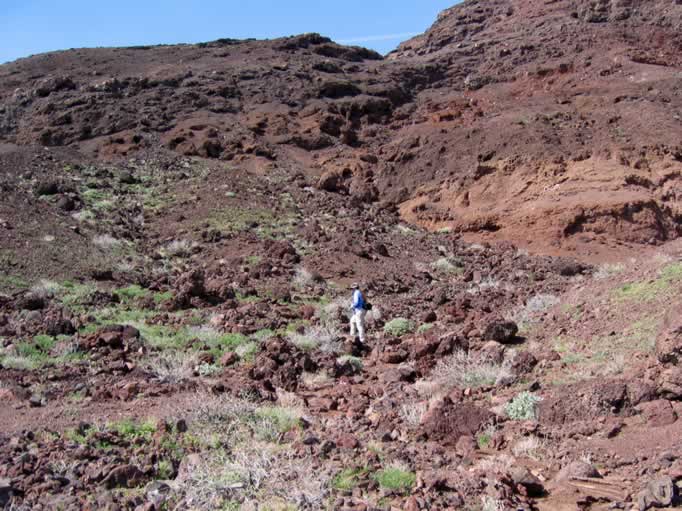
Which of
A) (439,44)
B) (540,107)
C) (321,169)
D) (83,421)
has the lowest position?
(83,421)

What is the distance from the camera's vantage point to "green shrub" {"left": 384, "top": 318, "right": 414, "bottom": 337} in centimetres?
1075

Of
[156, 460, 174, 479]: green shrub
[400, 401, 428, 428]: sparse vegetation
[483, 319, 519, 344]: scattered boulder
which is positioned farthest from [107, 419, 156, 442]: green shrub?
[483, 319, 519, 344]: scattered boulder

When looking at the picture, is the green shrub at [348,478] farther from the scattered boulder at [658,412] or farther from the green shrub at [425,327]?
the green shrub at [425,327]

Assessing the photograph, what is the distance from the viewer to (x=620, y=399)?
218 inches

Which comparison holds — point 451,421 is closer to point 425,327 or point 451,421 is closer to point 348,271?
point 425,327

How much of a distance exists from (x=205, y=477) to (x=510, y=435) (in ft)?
8.64

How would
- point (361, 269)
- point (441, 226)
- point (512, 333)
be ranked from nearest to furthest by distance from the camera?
1. point (512, 333)
2. point (361, 269)
3. point (441, 226)

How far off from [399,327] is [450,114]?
706 inches

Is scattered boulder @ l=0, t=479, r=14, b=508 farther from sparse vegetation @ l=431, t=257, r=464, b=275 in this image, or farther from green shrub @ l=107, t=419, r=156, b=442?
sparse vegetation @ l=431, t=257, r=464, b=275

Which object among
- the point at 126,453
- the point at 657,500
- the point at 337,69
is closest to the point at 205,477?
the point at 126,453

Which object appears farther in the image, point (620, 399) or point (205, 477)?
point (620, 399)

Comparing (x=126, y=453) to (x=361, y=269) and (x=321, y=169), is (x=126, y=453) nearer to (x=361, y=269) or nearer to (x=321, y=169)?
(x=361, y=269)

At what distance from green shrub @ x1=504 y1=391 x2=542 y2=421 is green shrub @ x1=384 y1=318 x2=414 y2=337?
4548mm

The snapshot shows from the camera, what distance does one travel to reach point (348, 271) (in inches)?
615
